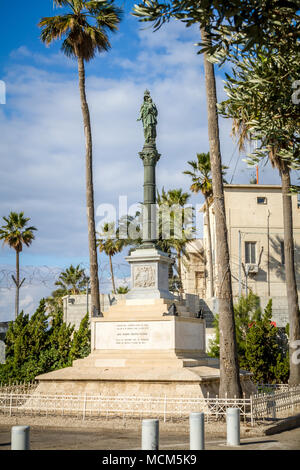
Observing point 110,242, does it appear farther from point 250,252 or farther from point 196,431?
point 196,431

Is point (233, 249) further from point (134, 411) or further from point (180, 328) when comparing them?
point (134, 411)

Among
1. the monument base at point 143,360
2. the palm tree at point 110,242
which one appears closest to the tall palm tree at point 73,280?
the palm tree at point 110,242

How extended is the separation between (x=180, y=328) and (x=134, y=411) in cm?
372

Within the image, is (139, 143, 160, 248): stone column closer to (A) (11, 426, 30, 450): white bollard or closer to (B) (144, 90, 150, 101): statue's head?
(B) (144, 90, 150, 101): statue's head

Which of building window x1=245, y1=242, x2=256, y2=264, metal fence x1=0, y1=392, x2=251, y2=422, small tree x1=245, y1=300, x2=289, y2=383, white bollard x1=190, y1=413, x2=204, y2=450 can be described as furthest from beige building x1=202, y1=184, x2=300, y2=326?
white bollard x1=190, y1=413, x2=204, y2=450

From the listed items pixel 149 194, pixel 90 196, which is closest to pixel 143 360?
pixel 149 194

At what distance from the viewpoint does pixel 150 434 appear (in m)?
8.99

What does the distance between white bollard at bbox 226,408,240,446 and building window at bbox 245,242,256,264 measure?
3214 centimetres

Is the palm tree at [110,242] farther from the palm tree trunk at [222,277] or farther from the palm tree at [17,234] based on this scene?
the palm tree trunk at [222,277]

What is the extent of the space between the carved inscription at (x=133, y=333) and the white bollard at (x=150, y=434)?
8212mm

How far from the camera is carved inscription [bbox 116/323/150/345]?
1733 cm

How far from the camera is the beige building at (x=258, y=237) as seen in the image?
42.3 meters

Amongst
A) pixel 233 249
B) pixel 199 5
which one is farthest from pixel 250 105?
pixel 233 249

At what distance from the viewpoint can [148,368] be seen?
16.3 m
